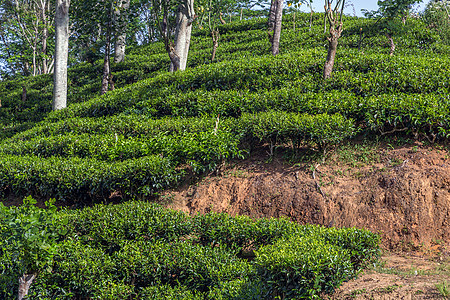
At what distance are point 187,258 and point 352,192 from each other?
323 cm

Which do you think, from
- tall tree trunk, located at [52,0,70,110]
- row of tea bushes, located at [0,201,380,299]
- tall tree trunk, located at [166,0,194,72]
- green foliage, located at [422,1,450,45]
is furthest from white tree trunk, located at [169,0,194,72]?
green foliage, located at [422,1,450,45]

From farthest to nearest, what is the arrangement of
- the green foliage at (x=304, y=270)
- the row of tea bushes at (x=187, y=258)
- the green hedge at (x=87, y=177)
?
1. the green hedge at (x=87, y=177)
2. the row of tea bushes at (x=187, y=258)
3. the green foliage at (x=304, y=270)

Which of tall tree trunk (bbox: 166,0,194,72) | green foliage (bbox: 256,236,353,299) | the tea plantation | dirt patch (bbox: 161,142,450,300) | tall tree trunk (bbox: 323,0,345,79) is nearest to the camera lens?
green foliage (bbox: 256,236,353,299)

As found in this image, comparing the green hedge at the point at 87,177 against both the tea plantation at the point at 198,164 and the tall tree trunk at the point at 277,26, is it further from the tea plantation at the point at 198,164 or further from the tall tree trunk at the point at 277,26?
the tall tree trunk at the point at 277,26

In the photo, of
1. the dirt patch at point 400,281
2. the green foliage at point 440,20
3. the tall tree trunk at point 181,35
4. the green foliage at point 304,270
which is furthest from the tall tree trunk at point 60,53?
the green foliage at point 440,20

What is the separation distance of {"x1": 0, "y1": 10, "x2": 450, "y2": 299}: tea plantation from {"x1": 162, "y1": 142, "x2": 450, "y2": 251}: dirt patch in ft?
1.31

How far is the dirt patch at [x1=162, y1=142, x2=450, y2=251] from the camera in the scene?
6.42 metres

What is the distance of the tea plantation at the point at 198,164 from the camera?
4777 millimetres

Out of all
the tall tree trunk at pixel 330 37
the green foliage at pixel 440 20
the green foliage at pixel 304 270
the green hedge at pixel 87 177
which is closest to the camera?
the green foliage at pixel 304 270

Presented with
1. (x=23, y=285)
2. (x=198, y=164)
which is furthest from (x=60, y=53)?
(x=23, y=285)

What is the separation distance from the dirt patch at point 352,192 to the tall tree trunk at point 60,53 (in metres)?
7.11

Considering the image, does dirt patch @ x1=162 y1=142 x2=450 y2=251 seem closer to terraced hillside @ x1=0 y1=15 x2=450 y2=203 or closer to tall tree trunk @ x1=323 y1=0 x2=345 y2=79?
terraced hillside @ x1=0 y1=15 x2=450 y2=203

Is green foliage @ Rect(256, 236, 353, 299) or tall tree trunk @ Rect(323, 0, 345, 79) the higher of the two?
tall tree trunk @ Rect(323, 0, 345, 79)

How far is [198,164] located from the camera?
25.4 ft
